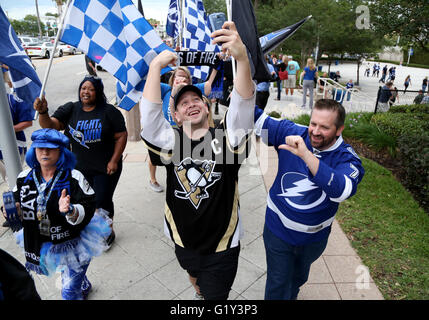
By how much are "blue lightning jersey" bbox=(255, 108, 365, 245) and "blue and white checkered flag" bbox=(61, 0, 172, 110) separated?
4.49 feet

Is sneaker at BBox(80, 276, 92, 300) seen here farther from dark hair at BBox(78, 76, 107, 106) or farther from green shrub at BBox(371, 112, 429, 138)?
green shrub at BBox(371, 112, 429, 138)

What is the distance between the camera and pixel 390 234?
4.30 meters

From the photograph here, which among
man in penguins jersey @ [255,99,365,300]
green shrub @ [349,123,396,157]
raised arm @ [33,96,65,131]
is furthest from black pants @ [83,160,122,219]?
green shrub @ [349,123,396,157]

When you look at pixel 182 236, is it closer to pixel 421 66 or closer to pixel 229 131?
pixel 229 131

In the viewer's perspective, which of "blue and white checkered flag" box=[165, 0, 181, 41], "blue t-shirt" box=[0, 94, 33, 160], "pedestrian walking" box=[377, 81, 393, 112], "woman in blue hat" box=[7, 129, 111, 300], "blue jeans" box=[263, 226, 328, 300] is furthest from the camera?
"pedestrian walking" box=[377, 81, 393, 112]

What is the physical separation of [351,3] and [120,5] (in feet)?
86.8

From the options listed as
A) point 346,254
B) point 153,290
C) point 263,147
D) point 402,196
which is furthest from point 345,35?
point 153,290

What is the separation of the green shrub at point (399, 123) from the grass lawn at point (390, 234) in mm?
1380

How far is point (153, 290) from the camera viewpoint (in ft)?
10.6

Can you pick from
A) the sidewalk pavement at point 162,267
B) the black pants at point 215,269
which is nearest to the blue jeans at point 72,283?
the sidewalk pavement at point 162,267

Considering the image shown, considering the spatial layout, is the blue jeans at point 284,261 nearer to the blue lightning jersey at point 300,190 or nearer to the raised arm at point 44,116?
the blue lightning jersey at point 300,190

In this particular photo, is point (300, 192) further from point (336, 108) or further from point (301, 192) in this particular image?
point (336, 108)

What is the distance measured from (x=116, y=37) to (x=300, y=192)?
2.43 m

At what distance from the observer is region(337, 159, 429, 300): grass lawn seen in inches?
135
